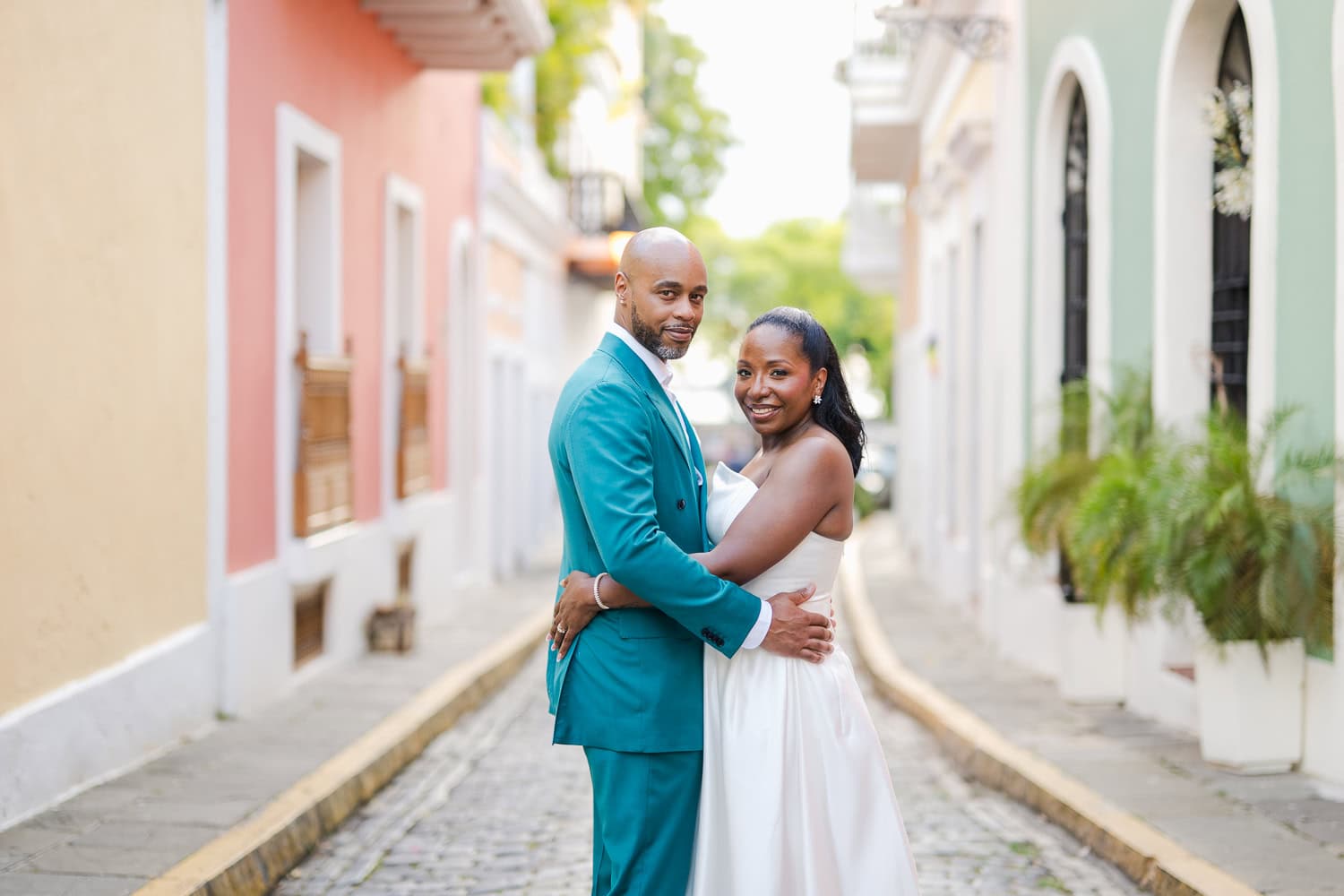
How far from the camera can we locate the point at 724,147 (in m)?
38.4

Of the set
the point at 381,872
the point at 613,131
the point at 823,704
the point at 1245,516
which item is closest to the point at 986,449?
the point at 1245,516

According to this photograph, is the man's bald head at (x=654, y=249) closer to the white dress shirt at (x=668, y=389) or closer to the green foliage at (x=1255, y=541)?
the white dress shirt at (x=668, y=389)

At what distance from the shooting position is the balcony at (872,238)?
90.4 ft

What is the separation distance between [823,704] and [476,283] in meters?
13.4

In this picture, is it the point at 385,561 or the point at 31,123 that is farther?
the point at 385,561

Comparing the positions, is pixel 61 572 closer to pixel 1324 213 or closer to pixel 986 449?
pixel 1324 213

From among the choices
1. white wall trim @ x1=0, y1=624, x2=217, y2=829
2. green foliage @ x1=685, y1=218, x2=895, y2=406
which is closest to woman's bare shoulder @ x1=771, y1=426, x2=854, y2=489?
white wall trim @ x1=0, y1=624, x2=217, y2=829

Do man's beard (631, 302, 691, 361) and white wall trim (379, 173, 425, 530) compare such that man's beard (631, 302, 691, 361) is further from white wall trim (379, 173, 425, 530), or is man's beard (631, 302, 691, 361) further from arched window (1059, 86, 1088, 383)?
white wall trim (379, 173, 425, 530)

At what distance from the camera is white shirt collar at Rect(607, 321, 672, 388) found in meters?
3.79

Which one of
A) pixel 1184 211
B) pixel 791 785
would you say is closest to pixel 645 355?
pixel 791 785

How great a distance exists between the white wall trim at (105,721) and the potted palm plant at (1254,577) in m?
4.55

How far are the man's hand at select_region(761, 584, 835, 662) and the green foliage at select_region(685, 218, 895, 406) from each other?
51.2 m

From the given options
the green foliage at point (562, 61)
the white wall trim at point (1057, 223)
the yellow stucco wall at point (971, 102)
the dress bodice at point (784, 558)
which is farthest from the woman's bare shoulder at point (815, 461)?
the green foliage at point (562, 61)

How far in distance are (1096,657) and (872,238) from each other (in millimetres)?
19378
